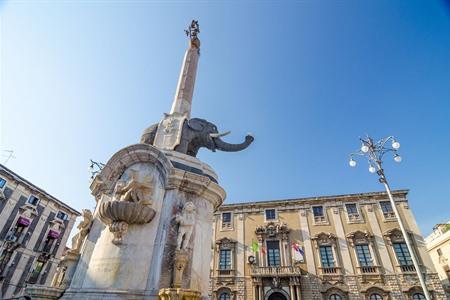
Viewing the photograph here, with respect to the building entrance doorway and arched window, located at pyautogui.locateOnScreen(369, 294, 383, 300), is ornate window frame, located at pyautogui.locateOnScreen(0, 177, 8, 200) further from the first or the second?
arched window, located at pyautogui.locateOnScreen(369, 294, 383, 300)

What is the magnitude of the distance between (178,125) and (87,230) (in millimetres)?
A: 3829

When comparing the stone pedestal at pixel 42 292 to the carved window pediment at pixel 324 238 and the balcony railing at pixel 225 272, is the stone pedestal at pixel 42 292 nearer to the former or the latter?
the balcony railing at pixel 225 272

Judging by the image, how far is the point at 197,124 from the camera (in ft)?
25.7

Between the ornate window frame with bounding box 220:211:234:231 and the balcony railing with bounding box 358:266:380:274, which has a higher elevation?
the ornate window frame with bounding box 220:211:234:231

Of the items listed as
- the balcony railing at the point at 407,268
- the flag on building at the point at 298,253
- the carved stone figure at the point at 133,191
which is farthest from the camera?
the flag on building at the point at 298,253

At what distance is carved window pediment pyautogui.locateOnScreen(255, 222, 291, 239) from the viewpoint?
78.3ft

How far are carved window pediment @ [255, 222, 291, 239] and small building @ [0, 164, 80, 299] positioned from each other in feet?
72.3

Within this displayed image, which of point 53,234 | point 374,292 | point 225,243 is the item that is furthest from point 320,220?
point 53,234

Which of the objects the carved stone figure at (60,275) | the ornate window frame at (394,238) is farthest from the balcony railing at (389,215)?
the carved stone figure at (60,275)

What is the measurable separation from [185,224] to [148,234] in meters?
0.83

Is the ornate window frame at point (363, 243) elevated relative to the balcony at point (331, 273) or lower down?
elevated

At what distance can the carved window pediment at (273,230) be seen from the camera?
23.9m

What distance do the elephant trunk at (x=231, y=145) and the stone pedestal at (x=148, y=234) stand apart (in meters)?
1.21

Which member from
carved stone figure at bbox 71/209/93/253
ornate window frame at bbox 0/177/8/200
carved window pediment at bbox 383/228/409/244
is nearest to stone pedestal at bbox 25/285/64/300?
carved stone figure at bbox 71/209/93/253
